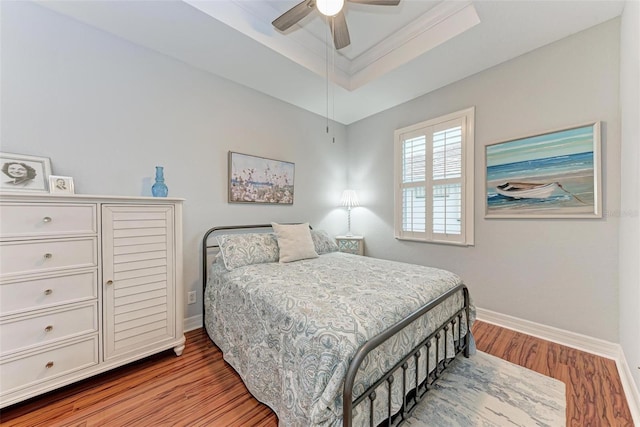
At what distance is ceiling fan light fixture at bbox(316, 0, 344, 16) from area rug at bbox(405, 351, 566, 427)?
266 cm

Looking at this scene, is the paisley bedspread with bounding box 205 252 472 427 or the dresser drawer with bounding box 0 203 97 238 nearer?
the paisley bedspread with bounding box 205 252 472 427

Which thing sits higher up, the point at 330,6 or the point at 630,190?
the point at 330,6

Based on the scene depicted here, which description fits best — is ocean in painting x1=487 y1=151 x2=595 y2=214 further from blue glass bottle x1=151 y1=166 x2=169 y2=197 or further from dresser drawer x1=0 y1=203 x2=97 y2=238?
dresser drawer x1=0 y1=203 x2=97 y2=238

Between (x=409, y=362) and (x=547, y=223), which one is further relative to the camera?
(x=547, y=223)

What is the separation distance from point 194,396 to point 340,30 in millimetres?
2860

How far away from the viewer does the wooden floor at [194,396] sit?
1402 millimetres

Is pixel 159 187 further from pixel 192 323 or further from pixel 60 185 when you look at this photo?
pixel 192 323

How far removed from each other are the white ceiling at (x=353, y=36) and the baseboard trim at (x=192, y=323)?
264 cm

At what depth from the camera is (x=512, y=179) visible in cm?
246

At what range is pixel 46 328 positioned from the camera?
4.89 feet

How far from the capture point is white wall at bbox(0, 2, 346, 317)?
5.83ft

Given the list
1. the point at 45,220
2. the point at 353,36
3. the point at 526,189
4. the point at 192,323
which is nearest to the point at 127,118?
the point at 45,220

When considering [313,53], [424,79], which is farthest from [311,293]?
[424,79]

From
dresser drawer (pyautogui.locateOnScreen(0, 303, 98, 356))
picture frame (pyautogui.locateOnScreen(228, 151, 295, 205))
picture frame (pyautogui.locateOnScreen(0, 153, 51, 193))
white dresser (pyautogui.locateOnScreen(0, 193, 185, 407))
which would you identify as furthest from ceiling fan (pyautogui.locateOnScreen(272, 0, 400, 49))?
dresser drawer (pyautogui.locateOnScreen(0, 303, 98, 356))
